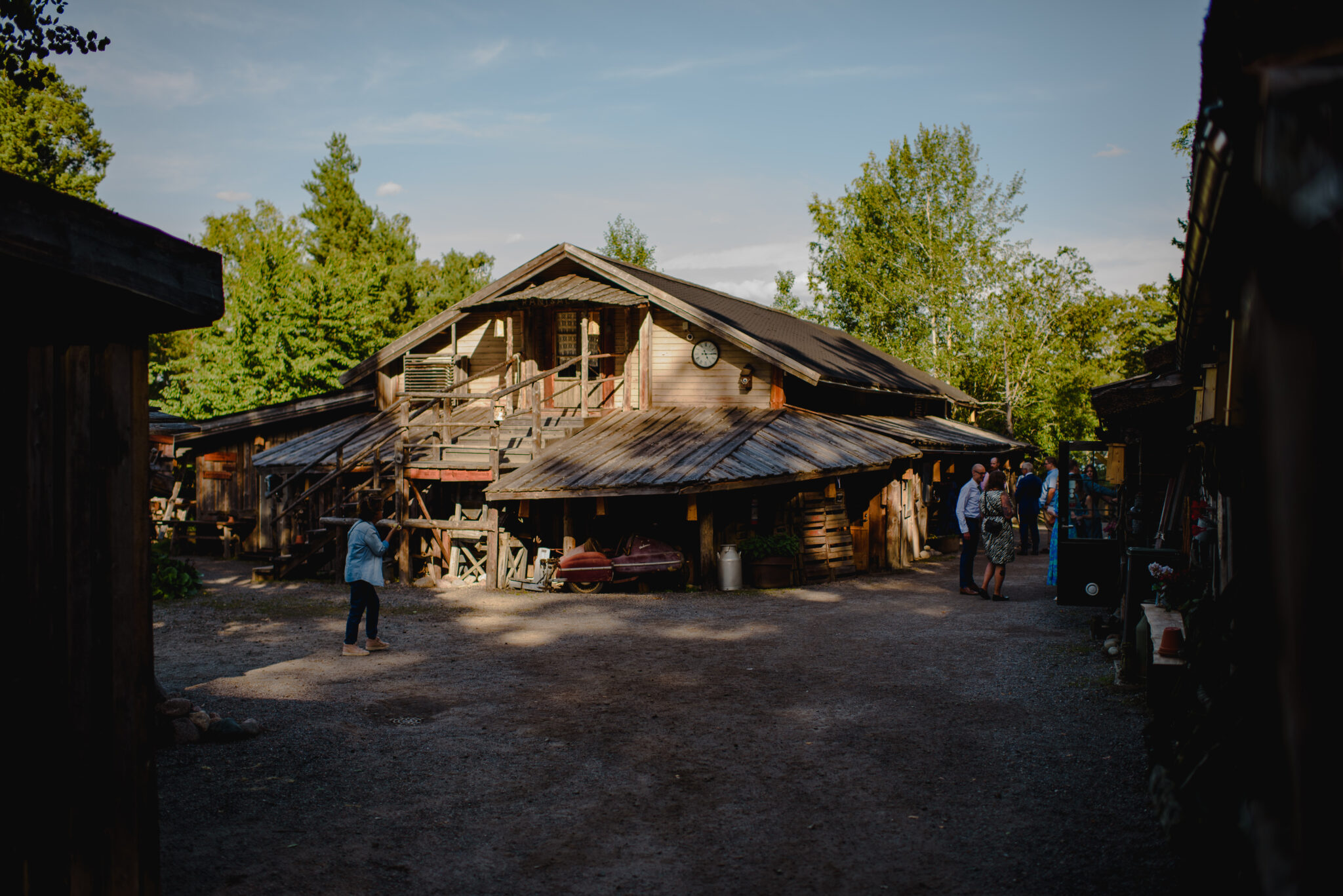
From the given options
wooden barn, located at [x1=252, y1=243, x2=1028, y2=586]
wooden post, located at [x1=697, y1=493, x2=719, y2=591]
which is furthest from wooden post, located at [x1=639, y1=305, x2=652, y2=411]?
wooden post, located at [x1=697, y1=493, x2=719, y2=591]

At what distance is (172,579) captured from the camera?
637 inches

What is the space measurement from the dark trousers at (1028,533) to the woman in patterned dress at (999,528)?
22.1 ft

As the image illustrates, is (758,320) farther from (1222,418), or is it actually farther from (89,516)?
(89,516)

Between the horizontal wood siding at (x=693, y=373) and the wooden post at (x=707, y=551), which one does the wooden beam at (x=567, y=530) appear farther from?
the horizontal wood siding at (x=693, y=373)

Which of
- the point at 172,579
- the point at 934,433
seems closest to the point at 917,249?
the point at 934,433

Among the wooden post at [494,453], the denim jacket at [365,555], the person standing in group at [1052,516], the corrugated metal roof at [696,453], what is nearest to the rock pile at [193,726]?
the denim jacket at [365,555]

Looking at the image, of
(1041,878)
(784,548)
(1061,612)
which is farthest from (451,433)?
(1041,878)

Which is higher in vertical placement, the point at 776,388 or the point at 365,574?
the point at 776,388

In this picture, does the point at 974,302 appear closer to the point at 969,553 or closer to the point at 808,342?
the point at 808,342

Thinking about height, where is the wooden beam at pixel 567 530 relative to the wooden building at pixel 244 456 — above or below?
below

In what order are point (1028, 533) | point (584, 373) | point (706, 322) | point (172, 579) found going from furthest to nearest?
1. point (1028, 533)
2. point (584, 373)
3. point (706, 322)
4. point (172, 579)

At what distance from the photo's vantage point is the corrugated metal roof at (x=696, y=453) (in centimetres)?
1547

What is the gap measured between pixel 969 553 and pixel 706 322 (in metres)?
7.03

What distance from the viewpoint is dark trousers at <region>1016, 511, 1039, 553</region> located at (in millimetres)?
21094
